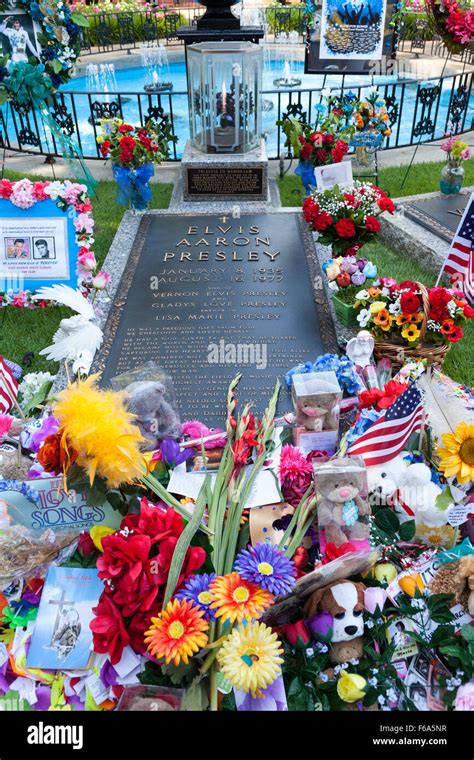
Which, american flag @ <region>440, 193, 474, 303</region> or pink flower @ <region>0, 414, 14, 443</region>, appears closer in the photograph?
pink flower @ <region>0, 414, 14, 443</region>

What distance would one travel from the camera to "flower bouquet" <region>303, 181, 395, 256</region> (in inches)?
191

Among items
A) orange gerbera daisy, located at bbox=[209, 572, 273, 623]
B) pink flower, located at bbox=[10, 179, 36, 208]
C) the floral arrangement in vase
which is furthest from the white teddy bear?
pink flower, located at bbox=[10, 179, 36, 208]

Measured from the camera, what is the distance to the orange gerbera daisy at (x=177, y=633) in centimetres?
190

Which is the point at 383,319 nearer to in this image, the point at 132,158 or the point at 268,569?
the point at 268,569

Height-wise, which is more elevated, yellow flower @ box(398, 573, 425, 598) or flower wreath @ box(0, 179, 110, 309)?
flower wreath @ box(0, 179, 110, 309)

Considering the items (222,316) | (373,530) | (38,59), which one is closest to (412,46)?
(38,59)

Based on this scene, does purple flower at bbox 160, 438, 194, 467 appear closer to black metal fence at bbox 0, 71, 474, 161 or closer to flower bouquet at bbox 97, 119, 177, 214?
flower bouquet at bbox 97, 119, 177, 214

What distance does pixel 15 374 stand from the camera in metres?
4.34

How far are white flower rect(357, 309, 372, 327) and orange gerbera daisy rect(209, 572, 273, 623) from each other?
8.03 ft

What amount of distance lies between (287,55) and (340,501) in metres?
17.9

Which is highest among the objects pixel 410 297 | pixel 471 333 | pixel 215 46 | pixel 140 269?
pixel 215 46

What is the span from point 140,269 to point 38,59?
214cm

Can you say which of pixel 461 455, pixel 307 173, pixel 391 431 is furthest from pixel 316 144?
pixel 461 455
